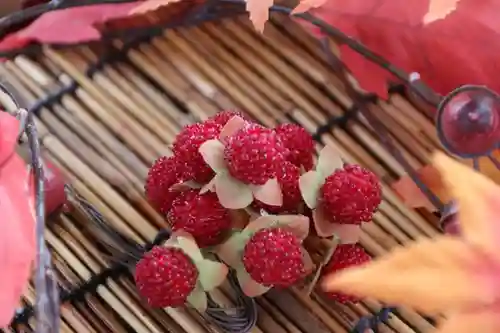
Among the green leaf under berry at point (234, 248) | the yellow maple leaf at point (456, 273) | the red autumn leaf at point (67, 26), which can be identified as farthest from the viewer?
the red autumn leaf at point (67, 26)

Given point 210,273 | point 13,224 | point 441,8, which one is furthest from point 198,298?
point 441,8

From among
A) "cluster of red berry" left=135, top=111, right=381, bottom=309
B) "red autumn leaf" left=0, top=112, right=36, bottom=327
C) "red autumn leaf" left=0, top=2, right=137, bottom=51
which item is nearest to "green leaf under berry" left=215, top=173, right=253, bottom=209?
"cluster of red berry" left=135, top=111, right=381, bottom=309

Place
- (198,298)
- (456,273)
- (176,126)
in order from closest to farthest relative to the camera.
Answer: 1. (456,273)
2. (198,298)
3. (176,126)

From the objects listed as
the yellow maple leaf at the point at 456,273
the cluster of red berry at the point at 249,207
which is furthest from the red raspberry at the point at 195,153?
the yellow maple leaf at the point at 456,273

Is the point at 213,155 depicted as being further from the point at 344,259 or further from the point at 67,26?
the point at 67,26

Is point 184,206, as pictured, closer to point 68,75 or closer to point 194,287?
point 194,287

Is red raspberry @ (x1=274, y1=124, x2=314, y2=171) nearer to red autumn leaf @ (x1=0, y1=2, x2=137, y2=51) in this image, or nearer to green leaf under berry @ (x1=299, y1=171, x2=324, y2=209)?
green leaf under berry @ (x1=299, y1=171, x2=324, y2=209)

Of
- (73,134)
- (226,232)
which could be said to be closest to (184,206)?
(226,232)

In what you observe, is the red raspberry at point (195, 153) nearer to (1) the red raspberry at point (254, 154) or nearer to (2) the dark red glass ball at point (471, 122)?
(1) the red raspberry at point (254, 154)
